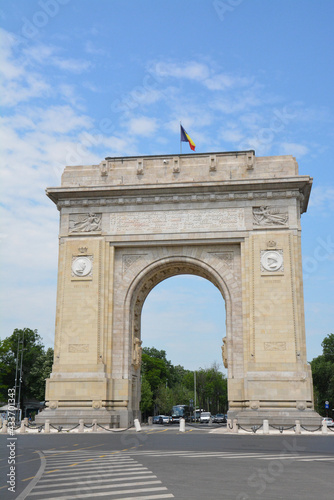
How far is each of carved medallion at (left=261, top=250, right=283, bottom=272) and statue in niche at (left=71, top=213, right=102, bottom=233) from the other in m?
10.2

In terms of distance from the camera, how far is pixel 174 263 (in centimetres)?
3522

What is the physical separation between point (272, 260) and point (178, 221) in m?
6.13

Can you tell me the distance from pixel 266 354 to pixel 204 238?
768cm

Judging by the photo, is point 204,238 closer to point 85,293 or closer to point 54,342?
point 85,293

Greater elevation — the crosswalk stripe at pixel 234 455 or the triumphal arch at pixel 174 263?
the triumphal arch at pixel 174 263

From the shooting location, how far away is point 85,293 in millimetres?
34094

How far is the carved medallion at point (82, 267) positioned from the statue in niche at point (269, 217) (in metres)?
10.4

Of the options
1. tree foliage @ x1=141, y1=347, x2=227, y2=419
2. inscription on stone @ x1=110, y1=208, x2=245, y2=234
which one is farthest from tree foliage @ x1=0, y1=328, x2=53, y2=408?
inscription on stone @ x1=110, y1=208, x2=245, y2=234

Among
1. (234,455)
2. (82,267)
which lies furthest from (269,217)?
(234,455)

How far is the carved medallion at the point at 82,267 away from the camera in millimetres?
34438

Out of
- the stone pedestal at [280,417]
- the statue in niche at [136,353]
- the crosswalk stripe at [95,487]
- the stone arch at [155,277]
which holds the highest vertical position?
the stone arch at [155,277]

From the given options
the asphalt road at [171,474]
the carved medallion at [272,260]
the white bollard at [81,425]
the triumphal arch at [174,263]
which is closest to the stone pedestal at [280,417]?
the triumphal arch at [174,263]

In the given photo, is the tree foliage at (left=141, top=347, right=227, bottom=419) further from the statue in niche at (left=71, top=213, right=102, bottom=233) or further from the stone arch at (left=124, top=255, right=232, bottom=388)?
the statue in niche at (left=71, top=213, right=102, bottom=233)

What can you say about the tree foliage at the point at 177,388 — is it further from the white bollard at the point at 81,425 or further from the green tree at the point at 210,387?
the white bollard at the point at 81,425
